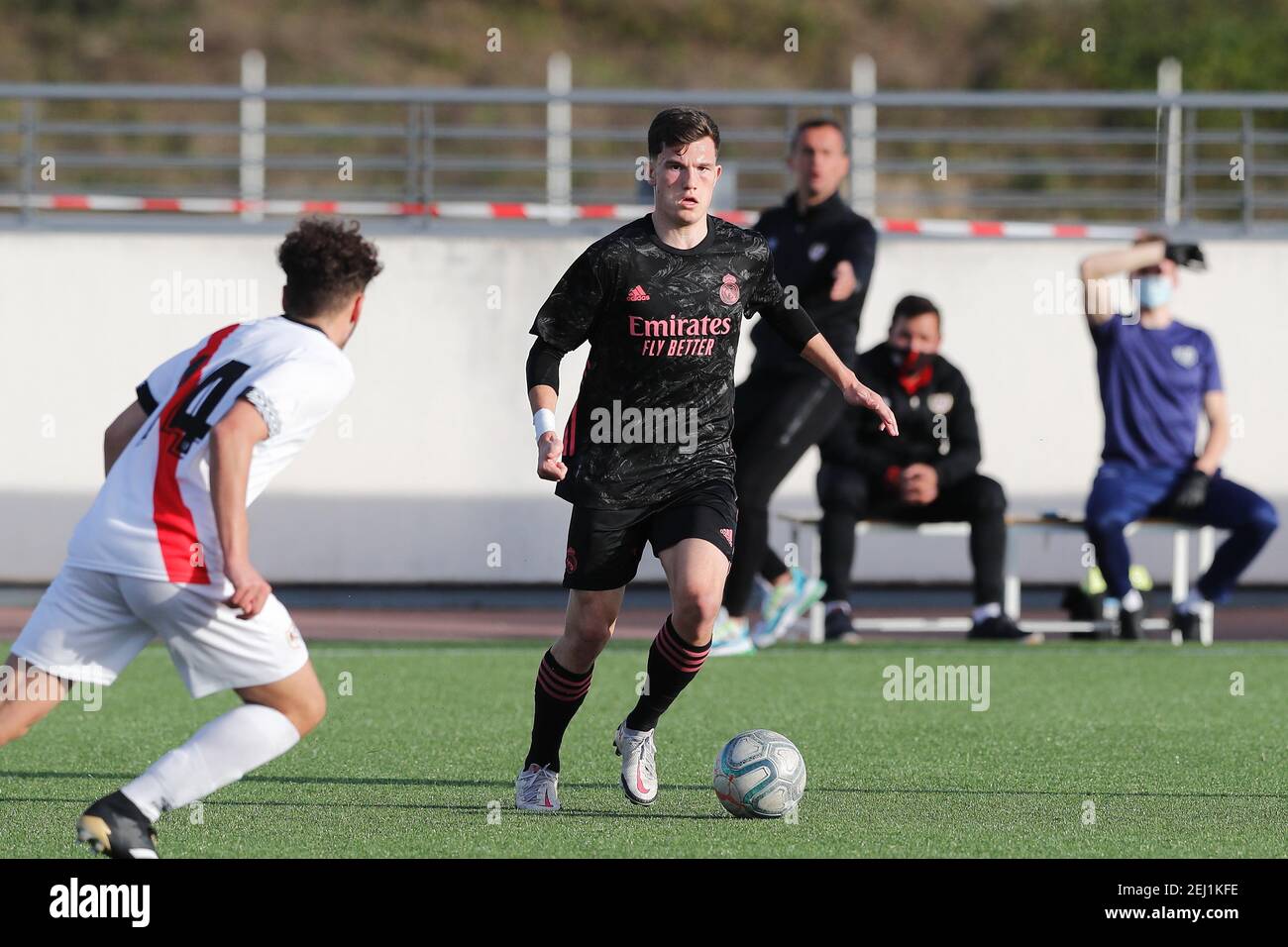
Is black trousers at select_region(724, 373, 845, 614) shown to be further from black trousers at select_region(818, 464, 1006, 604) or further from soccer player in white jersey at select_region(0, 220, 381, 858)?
soccer player in white jersey at select_region(0, 220, 381, 858)

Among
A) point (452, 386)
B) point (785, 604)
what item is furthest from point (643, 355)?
point (452, 386)

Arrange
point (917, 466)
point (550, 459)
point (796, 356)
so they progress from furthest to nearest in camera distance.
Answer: point (917, 466)
point (796, 356)
point (550, 459)

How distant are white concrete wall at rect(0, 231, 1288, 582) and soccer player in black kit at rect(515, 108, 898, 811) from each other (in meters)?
7.98

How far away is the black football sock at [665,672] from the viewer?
19.4ft

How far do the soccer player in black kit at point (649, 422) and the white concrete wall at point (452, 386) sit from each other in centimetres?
798

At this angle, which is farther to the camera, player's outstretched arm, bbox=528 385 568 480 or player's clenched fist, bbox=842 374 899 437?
player's clenched fist, bbox=842 374 899 437

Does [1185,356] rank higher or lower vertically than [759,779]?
higher

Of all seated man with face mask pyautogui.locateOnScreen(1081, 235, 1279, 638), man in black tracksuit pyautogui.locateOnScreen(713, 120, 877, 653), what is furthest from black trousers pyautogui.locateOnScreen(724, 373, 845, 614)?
seated man with face mask pyautogui.locateOnScreen(1081, 235, 1279, 638)

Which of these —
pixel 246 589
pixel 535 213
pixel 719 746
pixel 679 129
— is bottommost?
pixel 719 746

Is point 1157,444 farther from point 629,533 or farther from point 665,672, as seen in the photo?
point 629,533

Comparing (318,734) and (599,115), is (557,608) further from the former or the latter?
(599,115)

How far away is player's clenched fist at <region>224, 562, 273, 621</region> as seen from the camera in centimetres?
448

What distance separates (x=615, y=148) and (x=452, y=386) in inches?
756

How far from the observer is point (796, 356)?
9773mm
